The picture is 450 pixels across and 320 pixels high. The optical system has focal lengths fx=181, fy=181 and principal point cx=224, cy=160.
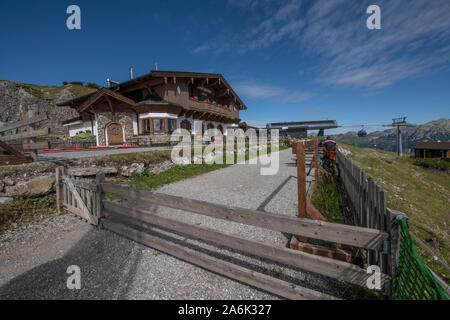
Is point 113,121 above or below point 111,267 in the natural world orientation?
above

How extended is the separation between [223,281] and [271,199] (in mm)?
4275

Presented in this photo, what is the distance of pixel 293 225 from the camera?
2.38 meters

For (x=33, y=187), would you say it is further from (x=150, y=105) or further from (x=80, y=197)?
(x=150, y=105)

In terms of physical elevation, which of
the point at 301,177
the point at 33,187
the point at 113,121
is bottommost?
the point at 33,187

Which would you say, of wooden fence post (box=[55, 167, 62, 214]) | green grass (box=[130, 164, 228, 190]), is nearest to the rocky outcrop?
green grass (box=[130, 164, 228, 190])

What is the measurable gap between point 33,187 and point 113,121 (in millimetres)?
16212

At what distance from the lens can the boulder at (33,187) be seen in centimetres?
520

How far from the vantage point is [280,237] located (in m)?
4.02

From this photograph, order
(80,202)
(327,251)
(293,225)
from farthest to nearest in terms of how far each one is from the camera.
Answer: (80,202) → (327,251) → (293,225)

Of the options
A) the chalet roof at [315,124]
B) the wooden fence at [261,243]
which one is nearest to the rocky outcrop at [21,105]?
the wooden fence at [261,243]

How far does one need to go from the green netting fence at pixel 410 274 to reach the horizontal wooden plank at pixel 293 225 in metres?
0.20

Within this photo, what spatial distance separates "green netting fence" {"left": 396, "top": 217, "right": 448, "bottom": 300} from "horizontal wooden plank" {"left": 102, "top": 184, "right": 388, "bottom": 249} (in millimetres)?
201

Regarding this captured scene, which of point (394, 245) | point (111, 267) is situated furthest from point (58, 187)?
point (394, 245)

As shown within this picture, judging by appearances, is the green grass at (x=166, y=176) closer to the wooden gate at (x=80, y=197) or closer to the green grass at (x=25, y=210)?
the wooden gate at (x=80, y=197)
